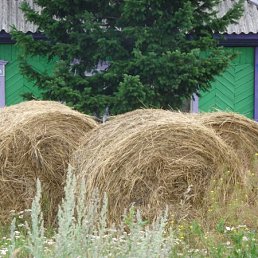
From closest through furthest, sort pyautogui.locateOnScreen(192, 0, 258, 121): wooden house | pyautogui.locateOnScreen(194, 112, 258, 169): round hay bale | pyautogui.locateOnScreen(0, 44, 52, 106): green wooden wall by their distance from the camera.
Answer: pyautogui.locateOnScreen(194, 112, 258, 169): round hay bale < pyautogui.locateOnScreen(0, 44, 52, 106): green wooden wall < pyautogui.locateOnScreen(192, 0, 258, 121): wooden house

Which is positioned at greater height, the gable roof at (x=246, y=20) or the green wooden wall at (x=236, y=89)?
the gable roof at (x=246, y=20)

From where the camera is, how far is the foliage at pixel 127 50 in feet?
29.1

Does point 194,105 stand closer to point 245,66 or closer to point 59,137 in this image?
point 245,66

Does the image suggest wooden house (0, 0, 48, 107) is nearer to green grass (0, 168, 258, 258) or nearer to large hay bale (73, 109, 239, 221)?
large hay bale (73, 109, 239, 221)

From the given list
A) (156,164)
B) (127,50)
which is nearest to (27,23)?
(127,50)

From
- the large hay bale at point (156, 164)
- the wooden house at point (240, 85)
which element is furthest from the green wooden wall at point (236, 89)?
the large hay bale at point (156, 164)

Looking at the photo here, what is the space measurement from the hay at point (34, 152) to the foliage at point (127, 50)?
5.80ft

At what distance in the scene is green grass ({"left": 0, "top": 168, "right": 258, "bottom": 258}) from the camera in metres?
2.99

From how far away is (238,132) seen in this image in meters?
7.25

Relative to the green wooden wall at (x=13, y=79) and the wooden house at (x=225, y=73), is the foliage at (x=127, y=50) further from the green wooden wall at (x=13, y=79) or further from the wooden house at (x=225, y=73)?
the green wooden wall at (x=13, y=79)

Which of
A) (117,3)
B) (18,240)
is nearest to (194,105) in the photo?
(117,3)

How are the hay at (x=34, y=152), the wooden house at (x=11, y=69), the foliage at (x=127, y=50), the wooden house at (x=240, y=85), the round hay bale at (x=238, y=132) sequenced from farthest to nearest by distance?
the wooden house at (x=240, y=85), the wooden house at (x=11, y=69), the foliage at (x=127, y=50), the round hay bale at (x=238, y=132), the hay at (x=34, y=152)

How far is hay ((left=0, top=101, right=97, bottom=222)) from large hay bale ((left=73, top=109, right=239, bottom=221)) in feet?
1.19

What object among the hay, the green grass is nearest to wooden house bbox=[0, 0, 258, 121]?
the hay
